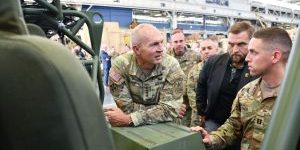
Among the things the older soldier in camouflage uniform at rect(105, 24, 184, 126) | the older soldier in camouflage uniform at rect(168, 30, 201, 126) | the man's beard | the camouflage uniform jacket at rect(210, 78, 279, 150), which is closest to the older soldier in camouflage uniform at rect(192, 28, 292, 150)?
the camouflage uniform jacket at rect(210, 78, 279, 150)

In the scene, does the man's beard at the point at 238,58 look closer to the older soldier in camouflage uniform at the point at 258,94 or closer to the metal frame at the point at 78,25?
the older soldier in camouflage uniform at the point at 258,94

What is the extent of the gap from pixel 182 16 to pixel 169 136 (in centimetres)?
1892

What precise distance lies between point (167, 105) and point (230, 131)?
61 centimetres

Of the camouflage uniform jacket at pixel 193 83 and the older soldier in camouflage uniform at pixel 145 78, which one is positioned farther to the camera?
the camouflage uniform jacket at pixel 193 83

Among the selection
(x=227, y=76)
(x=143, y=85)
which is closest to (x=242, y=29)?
(x=227, y=76)

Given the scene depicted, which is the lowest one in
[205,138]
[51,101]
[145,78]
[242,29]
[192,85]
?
[192,85]

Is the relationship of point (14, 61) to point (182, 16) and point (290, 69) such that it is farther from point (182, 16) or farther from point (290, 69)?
point (182, 16)

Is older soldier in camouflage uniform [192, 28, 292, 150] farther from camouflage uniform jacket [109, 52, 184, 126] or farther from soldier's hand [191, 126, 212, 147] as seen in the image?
camouflage uniform jacket [109, 52, 184, 126]

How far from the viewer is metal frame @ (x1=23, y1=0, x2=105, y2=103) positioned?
2.41 m

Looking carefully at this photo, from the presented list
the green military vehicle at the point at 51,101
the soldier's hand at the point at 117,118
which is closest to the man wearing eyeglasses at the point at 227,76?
the soldier's hand at the point at 117,118

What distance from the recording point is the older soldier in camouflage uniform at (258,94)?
7.59 feet

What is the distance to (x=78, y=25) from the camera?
275 cm

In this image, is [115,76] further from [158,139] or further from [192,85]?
[192,85]

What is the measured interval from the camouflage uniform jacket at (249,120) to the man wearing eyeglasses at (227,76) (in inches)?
29.4
